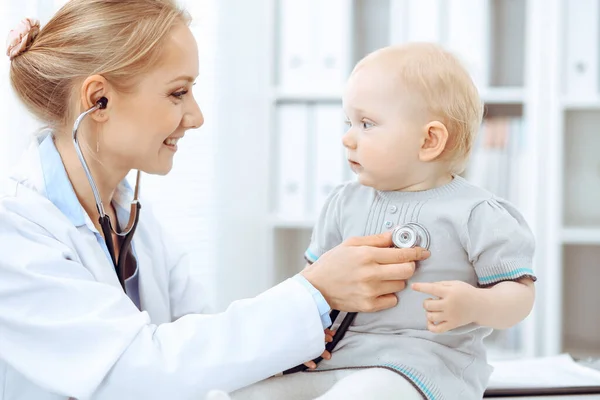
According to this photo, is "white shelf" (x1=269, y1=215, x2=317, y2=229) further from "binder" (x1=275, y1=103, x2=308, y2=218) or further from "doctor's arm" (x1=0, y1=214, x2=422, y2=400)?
"doctor's arm" (x1=0, y1=214, x2=422, y2=400)

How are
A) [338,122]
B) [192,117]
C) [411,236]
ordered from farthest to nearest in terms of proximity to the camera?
[338,122], [192,117], [411,236]

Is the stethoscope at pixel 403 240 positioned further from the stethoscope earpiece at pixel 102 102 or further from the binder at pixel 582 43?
the binder at pixel 582 43

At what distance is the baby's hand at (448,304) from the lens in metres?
1.03

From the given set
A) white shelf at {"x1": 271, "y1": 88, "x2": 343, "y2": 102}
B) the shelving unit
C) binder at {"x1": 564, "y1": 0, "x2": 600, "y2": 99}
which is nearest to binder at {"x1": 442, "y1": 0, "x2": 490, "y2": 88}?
the shelving unit

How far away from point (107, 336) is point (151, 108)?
42 centimetres

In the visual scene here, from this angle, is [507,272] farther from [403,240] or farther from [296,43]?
[296,43]

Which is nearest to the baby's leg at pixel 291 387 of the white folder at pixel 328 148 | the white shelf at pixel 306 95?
Result: the white folder at pixel 328 148

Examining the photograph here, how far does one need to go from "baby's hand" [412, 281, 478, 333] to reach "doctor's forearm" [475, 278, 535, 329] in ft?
0.05

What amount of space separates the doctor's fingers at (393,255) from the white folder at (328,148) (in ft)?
4.57

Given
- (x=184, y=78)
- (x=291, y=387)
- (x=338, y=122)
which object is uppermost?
(x=184, y=78)

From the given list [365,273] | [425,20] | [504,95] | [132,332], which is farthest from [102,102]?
[504,95]

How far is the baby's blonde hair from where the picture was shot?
116cm

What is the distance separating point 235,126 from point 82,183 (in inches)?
49.4

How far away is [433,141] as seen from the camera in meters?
1.18
